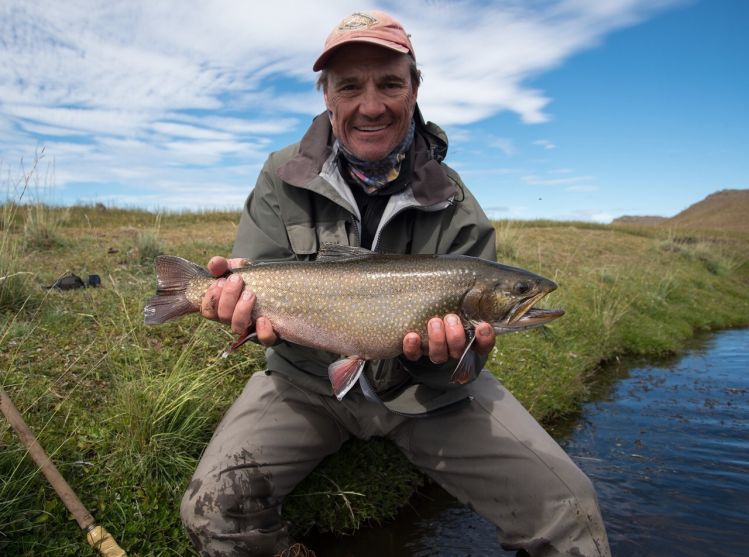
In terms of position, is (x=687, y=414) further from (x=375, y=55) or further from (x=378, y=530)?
(x=375, y=55)

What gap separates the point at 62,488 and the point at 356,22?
3526 mm

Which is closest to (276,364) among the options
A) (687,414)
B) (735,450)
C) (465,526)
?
(465,526)

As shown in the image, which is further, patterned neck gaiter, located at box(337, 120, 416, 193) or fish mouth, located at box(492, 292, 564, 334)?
patterned neck gaiter, located at box(337, 120, 416, 193)

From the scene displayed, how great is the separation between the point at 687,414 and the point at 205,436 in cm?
626

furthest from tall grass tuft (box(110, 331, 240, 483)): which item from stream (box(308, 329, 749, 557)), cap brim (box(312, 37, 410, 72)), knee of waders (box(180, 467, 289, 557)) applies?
cap brim (box(312, 37, 410, 72))

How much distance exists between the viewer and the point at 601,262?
55.6 ft

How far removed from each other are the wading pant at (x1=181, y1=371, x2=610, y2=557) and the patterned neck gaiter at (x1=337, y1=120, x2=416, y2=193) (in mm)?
1511

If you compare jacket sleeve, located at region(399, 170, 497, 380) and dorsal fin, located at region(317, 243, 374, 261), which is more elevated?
jacket sleeve, located at region(399, 170, 497, 380)

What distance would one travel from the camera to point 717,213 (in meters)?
76.9

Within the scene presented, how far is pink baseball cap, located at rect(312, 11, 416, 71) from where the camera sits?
11.9 ft

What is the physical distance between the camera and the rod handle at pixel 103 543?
10.5 ft

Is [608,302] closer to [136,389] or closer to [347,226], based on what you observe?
[347,226]

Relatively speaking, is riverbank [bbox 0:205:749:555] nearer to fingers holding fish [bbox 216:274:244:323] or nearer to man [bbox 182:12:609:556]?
man [bbox 182:12:609:556]

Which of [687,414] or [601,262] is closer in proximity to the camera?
[687,414]
